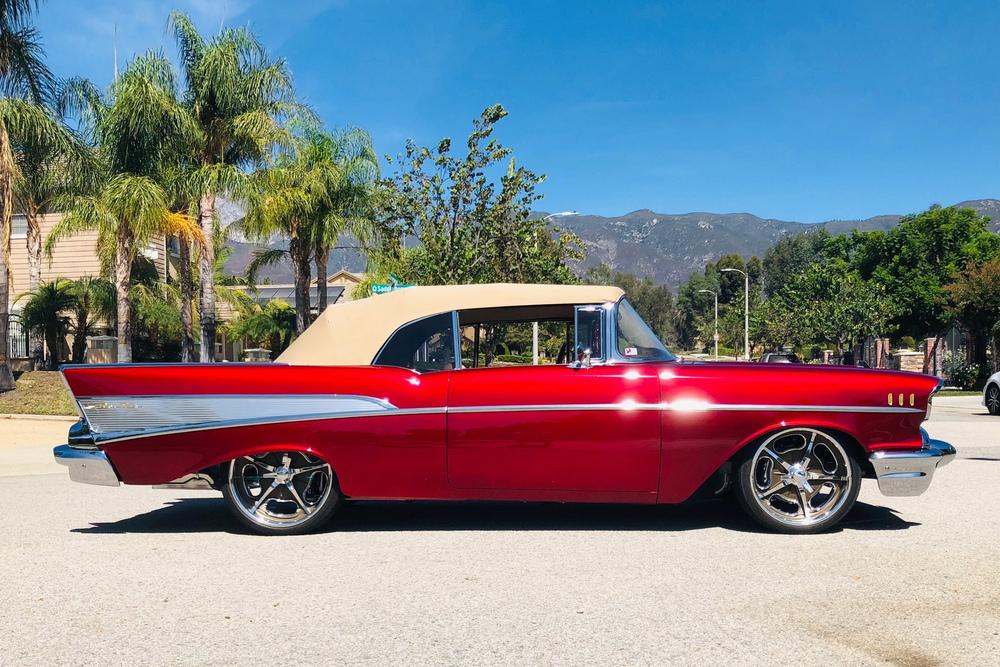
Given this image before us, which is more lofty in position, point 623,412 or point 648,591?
point 623,412

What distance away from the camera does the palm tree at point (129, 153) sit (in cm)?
2061

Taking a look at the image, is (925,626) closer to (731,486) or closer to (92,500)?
(731,486)

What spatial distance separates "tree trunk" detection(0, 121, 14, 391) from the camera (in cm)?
1864

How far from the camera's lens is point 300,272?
1107 inches

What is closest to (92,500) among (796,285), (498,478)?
(498,478)

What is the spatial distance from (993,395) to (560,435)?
16.1m

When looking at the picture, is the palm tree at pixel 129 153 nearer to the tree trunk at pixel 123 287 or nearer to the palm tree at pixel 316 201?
the tree trunk at pixel 123 287

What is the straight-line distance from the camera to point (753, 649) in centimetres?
356

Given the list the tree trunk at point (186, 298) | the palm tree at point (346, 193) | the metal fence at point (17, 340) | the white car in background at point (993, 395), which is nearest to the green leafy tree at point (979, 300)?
the white car in background at point (993, 395)

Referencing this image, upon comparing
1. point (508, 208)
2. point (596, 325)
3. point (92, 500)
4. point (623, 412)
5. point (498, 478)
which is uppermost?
point (508, 208)

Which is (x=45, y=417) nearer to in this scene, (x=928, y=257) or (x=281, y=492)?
(x=281, y=492)

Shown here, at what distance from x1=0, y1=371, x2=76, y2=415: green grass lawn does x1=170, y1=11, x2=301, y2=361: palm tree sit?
12.2ft

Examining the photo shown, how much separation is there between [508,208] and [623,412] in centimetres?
1694

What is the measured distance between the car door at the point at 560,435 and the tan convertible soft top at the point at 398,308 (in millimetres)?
546
